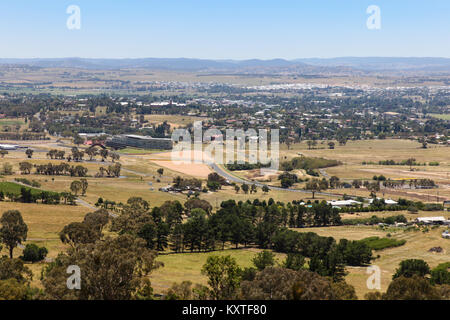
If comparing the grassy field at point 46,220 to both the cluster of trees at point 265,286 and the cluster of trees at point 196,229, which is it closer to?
the cluster of trees at point 196,229

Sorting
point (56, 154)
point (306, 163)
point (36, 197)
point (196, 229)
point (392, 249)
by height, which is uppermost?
point (56, 154)

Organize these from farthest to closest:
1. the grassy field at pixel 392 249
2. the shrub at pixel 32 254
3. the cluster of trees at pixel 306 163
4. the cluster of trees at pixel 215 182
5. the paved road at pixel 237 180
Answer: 1. the cluster of trees at pixel 306 163
2. the paved road at pixel 237 180
3. the cluster of trees at pixel 215 182
4. the shrub at pixel 32 254
5. the grassy field at pixel 392 249

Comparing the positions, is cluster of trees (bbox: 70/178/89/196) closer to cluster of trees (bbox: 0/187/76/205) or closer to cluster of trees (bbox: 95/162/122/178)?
cluster of trees (bbox: 0/187/76/205)

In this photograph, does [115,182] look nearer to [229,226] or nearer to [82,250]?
[229,226]

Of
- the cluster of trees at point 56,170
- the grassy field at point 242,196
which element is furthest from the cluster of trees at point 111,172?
the cluster of trees at point 56,170

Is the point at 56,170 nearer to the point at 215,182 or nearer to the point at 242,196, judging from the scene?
the point at 215,182

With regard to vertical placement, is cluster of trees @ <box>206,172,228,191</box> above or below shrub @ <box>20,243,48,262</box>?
below

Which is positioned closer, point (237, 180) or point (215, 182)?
point (215, 182)

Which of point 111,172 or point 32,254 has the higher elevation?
point 32,254

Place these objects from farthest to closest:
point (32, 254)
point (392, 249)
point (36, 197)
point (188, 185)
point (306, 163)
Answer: point (306, 163) → point (188, 185) → point (36, 197) → point (392, 249) → point (32, 254)

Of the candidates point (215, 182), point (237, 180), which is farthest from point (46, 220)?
point (237, 180)

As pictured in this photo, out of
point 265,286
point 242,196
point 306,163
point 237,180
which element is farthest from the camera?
point 306,163

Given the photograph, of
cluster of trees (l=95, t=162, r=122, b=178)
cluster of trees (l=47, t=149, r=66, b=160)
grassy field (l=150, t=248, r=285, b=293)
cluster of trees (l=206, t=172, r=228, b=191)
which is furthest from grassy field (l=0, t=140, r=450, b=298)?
cluster of trees (l=47, t=149, r=66, b=160)
